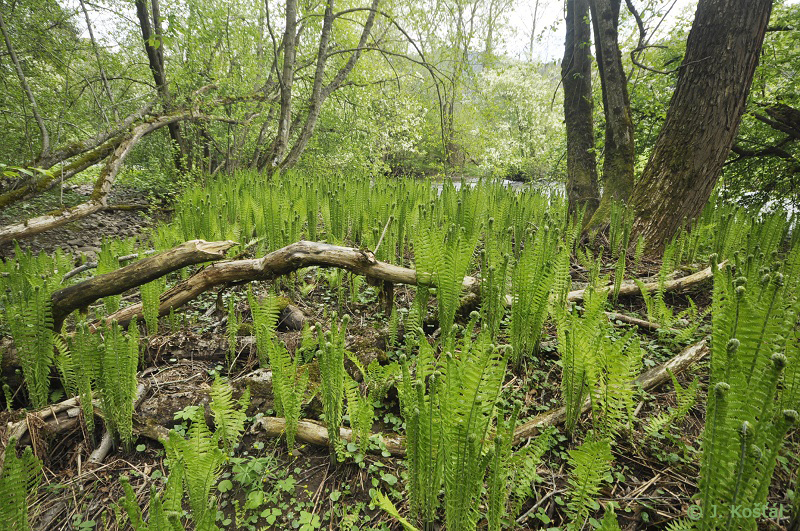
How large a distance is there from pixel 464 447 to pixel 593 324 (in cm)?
75

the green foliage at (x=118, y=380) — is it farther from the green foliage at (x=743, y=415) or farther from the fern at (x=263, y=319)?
the green foliage at (x=743, y=415)

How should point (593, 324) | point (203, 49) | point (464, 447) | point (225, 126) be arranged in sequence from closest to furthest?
point (464, 447) < point (593, 324) < point (203, 49) < point (225, 126)

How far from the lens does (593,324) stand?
4.58 ft

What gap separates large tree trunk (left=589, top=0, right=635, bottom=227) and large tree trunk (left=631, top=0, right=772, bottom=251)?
0.46m

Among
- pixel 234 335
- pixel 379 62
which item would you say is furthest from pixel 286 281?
pixel 379 62

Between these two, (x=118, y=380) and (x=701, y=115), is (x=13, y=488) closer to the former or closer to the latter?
(x=118, y=380)

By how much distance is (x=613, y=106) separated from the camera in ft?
12.1

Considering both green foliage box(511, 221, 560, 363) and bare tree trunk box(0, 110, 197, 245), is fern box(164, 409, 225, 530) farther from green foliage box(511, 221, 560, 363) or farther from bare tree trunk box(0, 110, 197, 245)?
bare tree trunk box(0, 110, 197, 245)

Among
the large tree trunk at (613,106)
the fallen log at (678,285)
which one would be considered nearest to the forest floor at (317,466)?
the fallen log at (678,285)

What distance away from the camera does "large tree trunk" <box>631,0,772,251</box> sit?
2.80 meters

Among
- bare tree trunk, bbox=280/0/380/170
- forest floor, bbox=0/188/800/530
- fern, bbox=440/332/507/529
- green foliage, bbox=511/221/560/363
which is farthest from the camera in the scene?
bare tree trunk, bbox=280/0/380/170

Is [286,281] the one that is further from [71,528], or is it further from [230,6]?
[230,6]

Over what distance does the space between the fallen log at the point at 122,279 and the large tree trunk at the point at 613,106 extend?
3400 millimetres

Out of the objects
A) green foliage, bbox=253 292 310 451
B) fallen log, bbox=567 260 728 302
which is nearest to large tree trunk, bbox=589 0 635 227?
fallen log, bbox=567 260 728 302
